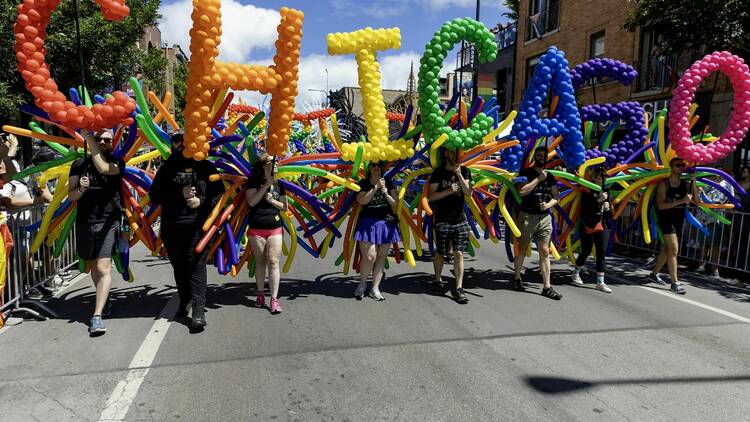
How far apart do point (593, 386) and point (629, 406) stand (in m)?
0.31

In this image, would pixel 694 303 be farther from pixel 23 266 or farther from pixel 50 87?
pixel 23 266

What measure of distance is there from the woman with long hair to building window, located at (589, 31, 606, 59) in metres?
13.0

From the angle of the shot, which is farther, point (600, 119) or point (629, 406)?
point (600, 119)

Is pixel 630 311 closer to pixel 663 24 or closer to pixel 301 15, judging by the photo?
pixel 301 15

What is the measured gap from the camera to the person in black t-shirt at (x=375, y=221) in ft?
18.0

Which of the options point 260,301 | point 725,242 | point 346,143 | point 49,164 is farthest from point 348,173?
point 725,242

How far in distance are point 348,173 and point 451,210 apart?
1.23 m

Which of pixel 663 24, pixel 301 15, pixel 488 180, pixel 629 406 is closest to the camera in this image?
pixel 629 406

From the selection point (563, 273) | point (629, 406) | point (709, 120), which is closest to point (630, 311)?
point (563, 273)

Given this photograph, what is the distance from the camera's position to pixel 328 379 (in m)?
3.51

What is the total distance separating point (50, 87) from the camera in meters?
4.27

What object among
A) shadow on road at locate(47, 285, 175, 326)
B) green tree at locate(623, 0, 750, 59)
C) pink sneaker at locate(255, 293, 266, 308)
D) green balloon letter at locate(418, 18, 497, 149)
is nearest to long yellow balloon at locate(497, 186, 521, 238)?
green balloon letter at locate(418, 18, 497, 149)

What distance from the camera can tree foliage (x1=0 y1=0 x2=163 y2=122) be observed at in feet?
31.1

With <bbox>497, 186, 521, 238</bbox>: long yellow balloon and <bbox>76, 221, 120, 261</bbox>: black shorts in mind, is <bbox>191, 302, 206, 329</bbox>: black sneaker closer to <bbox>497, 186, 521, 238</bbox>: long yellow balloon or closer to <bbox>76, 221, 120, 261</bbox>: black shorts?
<bbox>76, 221, 120, 261</bbox>: black shorts
